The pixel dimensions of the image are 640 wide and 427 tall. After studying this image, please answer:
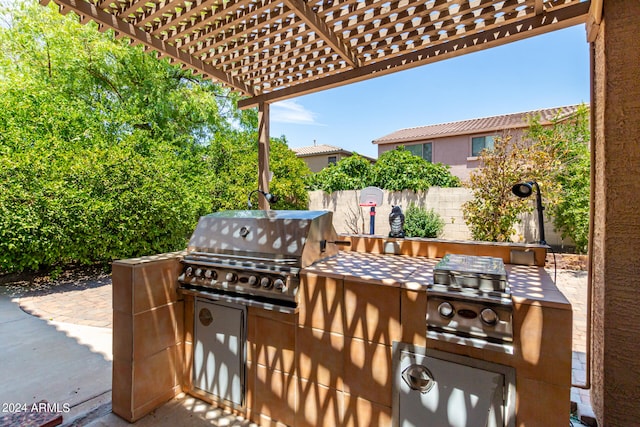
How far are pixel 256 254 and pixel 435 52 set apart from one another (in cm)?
224

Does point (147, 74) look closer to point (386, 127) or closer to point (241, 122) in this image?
point (241, 122)

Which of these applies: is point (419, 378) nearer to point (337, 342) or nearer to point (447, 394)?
point (447, 394)

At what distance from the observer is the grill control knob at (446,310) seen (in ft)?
4.38

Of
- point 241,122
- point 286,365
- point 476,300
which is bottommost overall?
point 286,365

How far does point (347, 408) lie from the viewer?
163 centimetres

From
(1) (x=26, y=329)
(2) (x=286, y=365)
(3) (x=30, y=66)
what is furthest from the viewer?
(3) (x=30, y=66)

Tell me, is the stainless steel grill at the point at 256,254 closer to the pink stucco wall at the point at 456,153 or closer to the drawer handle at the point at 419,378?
the drawer handle at the point at 419,378

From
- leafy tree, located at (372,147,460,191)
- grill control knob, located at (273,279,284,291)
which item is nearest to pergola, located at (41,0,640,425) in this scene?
grill control knob, located at (273,279,284,291)

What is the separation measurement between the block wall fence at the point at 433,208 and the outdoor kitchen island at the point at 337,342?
5.64 m

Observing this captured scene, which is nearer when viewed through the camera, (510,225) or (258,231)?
(258,231)

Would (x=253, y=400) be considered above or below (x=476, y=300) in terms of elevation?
below

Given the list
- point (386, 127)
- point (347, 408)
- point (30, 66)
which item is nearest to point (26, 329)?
point (347, 408)

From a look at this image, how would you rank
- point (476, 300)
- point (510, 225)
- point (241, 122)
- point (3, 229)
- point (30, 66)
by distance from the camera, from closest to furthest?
point (476, 300) → point (3, 229) → point (510, 225) → point (30, 66) → point (241, 122)

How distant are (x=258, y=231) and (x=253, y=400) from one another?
1.07 m
